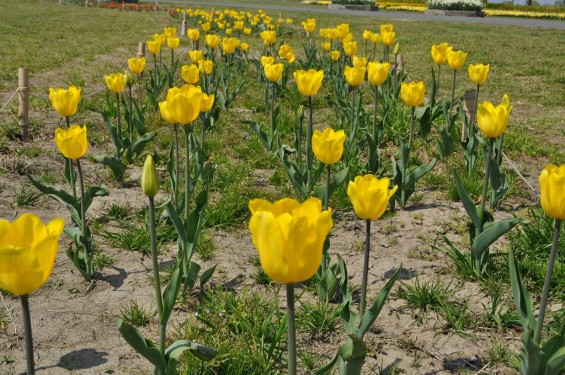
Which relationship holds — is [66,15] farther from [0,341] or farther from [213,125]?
[0,341]

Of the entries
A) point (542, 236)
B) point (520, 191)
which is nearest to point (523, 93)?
point (520, 191)

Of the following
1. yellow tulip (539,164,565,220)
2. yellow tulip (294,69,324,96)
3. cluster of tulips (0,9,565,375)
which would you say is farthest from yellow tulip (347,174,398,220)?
yellow tulip (294,69,324,96)

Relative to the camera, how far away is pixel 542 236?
314cm

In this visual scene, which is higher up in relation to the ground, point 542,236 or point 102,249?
point 542,236

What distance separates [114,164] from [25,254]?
116 inches

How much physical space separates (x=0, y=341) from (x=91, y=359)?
0.42m

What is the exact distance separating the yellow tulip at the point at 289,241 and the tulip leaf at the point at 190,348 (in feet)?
2.64

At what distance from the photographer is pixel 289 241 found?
1.26 metres

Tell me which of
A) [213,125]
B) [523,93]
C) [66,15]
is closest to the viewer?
[213,125]

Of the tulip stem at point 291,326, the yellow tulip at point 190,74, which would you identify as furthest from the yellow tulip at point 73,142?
the tulip stem at point 291,326

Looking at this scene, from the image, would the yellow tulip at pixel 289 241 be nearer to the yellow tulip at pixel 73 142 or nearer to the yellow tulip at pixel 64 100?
the yellow tulip at pixel 73 142

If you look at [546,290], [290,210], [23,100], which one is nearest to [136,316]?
[290,210]

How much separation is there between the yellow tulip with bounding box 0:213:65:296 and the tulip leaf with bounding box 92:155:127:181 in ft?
8.51

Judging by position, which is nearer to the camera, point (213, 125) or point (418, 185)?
point (418, 185)
